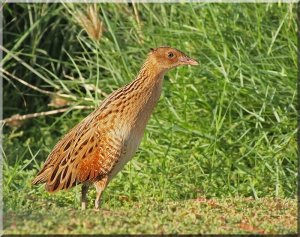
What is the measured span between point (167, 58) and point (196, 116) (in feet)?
4.55

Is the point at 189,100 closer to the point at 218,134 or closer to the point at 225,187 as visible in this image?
the point at 218,134

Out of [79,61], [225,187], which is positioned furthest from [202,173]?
[79,61]

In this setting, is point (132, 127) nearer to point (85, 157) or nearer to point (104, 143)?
point (104, 143)

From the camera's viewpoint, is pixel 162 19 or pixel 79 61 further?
pixel 79 61

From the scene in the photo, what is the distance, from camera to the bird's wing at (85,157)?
6.20 metres

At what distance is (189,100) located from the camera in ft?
26.6

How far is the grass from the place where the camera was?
677 cm

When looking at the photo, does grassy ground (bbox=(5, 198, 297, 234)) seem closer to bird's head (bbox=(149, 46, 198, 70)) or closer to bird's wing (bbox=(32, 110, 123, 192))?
bird's wing (bbox=(32, 110, 123, 192))

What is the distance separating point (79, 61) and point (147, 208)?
405cm

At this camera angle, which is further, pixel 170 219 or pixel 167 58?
pixel 167 58

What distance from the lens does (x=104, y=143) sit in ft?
20.4

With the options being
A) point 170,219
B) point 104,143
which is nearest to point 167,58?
point 104,143

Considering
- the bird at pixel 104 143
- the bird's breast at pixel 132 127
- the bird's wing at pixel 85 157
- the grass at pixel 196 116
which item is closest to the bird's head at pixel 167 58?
the bird at pixel 104 143

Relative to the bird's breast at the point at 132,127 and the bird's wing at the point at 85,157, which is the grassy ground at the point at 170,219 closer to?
the bird's wing at the point at 85,157
